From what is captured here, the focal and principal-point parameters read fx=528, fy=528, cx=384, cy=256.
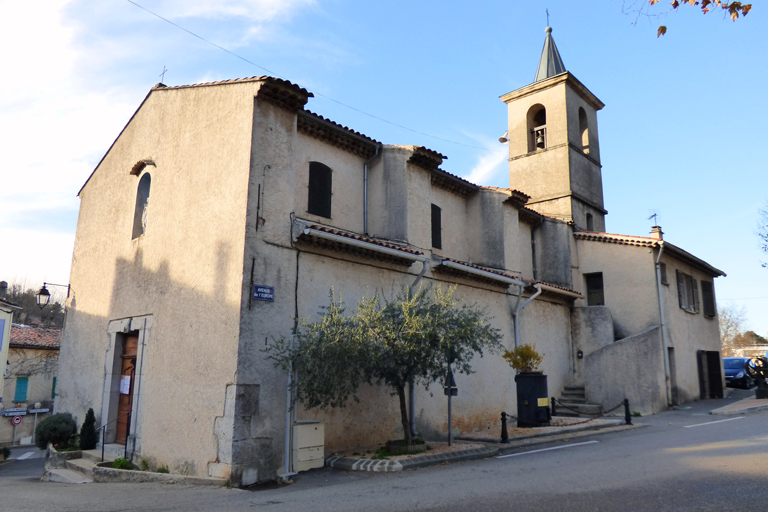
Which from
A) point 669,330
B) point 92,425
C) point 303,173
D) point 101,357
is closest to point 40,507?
point 92,425

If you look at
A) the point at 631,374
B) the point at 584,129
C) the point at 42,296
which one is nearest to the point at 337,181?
the point at 42,296

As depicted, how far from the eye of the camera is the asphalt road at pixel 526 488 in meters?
6.28

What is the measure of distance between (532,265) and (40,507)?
1589cm

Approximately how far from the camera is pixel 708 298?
23797mm

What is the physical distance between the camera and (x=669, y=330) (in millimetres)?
19000

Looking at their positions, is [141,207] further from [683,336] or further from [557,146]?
[683,336]

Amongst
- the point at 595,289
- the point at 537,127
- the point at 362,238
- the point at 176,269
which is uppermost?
the point at 537,127

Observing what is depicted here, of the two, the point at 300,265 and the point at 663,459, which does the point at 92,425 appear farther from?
the point at 663,459

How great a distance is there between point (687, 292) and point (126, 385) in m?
20.9

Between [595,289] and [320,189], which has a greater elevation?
[320,189]

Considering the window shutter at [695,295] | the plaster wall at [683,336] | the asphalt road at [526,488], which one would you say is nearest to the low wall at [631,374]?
the plaster wall at [683,336]

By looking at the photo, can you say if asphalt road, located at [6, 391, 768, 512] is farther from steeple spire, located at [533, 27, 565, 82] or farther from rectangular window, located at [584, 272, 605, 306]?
steeple spire, located at [533, 27, 565, 82]

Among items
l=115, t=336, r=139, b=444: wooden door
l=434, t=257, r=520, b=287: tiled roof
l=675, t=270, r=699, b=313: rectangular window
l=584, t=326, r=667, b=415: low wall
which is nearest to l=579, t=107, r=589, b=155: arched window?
l=675, t=270, r=699, b=313: rectangular window

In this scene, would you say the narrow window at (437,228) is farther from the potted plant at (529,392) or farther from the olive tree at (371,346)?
the olive tree at (371,346)
